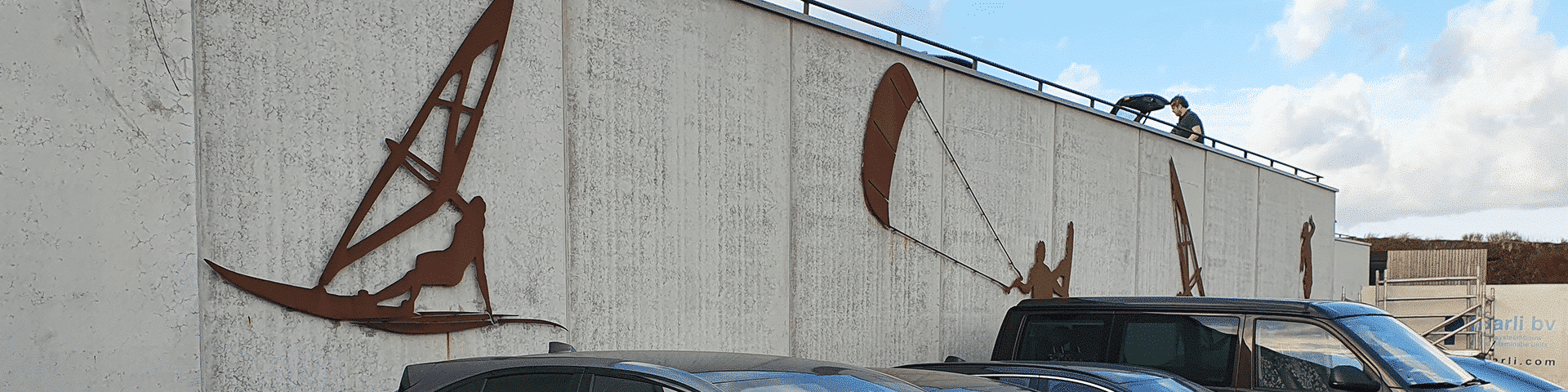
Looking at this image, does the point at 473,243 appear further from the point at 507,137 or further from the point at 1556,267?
the point at 1556,267

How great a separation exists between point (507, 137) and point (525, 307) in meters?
1.12

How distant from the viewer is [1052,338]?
25.7 feet

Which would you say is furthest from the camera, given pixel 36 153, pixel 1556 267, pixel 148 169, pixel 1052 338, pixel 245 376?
pixel 1556 267

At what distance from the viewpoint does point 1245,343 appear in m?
6.85

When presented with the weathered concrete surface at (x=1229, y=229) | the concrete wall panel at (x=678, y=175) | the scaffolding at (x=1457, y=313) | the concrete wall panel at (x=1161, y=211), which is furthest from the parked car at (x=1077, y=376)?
the scaffolding at (x=1457, y=313)

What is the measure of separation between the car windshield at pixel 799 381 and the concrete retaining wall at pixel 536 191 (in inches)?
123

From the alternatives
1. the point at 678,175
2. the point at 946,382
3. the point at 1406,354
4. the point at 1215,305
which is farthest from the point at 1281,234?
the point at 946,382

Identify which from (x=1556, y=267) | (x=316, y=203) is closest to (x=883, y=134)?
(x=316, y=203)

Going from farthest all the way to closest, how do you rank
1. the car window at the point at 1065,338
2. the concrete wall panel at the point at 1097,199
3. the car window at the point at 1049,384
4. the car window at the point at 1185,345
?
1. the concrete wall panel at the point at 1097,199
2. the car window at the point at 1065,338
3. the car window at the point at 1185,345
4. the car window at the point at 1049,384

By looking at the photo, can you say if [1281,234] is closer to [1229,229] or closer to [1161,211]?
[1229,229]

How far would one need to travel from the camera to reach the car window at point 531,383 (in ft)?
12.8

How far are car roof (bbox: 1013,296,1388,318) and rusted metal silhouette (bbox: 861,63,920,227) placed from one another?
2425 millimetres

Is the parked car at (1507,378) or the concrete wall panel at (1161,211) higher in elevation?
the concrete wall panel at (1161,211)

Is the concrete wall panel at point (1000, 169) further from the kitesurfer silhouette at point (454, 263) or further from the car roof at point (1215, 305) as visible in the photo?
the kitesurfer silhouette at point (454, 263)
